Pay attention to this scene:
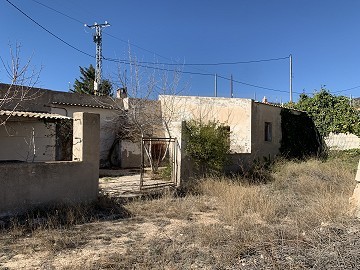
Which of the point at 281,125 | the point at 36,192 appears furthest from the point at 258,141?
the point at 36,192

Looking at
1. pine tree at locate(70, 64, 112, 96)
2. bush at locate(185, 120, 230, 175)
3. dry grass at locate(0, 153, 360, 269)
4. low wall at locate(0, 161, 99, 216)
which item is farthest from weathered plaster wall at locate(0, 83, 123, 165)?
pine tree at locate(70, 64, 112, 96)

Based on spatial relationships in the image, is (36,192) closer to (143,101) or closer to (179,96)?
(143,101)

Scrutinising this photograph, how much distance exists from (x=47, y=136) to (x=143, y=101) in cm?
529

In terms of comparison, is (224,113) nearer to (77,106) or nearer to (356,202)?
(77,106)

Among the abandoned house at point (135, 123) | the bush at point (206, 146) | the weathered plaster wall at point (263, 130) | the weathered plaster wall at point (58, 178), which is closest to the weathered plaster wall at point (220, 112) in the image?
the abandoned house at point (135, 123)

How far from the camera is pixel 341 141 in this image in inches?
914

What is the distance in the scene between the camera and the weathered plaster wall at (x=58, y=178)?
758 centimetres

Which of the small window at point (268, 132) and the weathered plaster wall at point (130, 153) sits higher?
the small window at point (268, 132)

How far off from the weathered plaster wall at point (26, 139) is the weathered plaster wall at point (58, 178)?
510 centimetres

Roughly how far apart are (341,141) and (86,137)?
63.4ft

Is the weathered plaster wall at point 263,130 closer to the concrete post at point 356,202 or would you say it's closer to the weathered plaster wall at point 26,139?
the weathered plaster wall at point 26,139

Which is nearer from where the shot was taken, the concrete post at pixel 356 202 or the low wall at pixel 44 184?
the concrete post at pixel 356 202

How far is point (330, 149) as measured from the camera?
2272 cm

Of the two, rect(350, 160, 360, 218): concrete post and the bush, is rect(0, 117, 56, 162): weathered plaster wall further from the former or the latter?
rect(350, 160, 360, 218): concrete post
